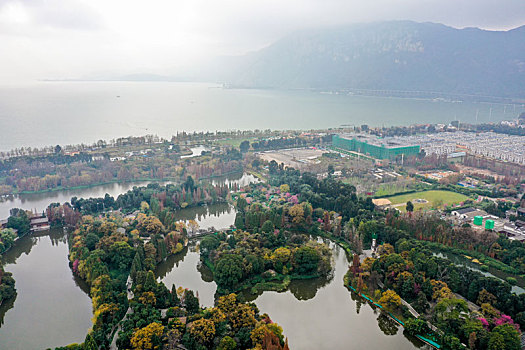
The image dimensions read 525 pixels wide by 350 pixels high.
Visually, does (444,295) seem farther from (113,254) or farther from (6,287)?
(6,287)

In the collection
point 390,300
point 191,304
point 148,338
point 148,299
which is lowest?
point 390,300

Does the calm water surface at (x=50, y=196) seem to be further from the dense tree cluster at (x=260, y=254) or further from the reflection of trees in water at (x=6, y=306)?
the dense tree cluster at (x=260, y=254)

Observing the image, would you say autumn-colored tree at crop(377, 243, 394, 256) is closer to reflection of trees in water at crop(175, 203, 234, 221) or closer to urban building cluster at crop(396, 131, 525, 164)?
reflection of trees in water at crop(175, 203, 234, 221)

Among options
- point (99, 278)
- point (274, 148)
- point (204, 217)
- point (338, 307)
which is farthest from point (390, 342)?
point (274, 148)

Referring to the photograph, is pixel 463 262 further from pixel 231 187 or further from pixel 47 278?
pixel 47 278

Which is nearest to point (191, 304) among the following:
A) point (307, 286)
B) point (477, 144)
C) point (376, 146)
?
point (307, 286)

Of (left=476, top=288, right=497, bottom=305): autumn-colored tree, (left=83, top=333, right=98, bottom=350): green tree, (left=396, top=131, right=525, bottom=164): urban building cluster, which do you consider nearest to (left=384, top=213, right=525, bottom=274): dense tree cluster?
(left=476, top=288, right=497, bottom=305): autumn-colored tree
